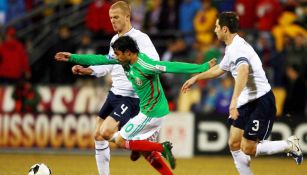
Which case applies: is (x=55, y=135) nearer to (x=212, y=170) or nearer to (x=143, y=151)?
(x=212, y=170)

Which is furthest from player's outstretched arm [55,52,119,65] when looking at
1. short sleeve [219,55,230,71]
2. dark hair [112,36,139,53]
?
short sleeve [219,55,230,71]

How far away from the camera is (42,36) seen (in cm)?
2144

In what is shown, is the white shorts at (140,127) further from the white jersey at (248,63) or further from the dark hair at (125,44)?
the white jersey at (248,63)

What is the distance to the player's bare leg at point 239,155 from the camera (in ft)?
36.0

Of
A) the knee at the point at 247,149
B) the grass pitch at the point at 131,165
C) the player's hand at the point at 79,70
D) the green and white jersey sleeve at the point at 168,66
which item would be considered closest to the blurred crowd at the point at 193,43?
the grass pitch at the point at 131,165

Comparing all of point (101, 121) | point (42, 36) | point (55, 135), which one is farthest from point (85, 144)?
point (101, 121)

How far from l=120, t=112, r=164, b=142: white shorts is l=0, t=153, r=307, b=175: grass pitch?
279cm

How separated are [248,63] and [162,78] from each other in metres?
7.67

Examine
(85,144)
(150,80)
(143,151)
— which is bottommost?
(85,144)

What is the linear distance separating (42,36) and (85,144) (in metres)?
4.32

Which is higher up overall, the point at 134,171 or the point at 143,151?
the point at 143,151

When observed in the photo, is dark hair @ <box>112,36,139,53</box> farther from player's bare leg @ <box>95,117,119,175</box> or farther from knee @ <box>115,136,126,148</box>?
player's bare leg @ <box>95,117,119,175</box>

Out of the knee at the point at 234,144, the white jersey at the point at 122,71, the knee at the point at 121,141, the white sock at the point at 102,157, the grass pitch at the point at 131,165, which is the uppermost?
the white jersey at the point at 122,71

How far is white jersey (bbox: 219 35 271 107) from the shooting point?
1066cm
